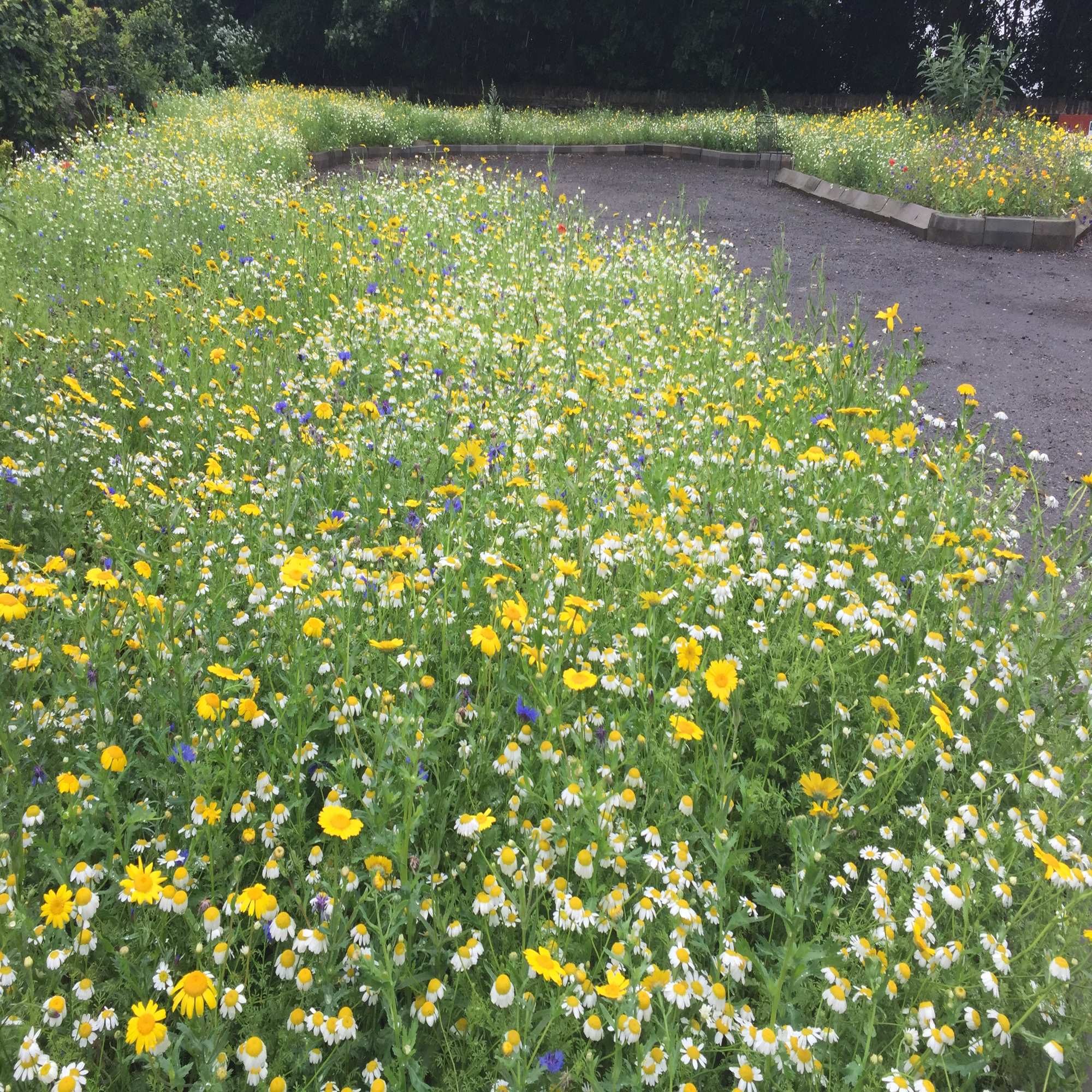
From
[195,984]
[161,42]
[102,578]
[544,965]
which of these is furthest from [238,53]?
[544,965]

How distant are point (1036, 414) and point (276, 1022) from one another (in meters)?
5.74

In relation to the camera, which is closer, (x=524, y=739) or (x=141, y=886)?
(x=141, y=886)

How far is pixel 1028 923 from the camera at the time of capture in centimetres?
199

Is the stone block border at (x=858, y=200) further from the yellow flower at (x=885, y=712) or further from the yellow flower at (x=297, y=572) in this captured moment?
the yellow flower at (x=885, y=712)

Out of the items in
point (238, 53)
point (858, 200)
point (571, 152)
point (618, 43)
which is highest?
point (618, 43)

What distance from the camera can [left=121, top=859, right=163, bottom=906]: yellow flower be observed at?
1653 mm

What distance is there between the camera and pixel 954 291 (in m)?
8.14

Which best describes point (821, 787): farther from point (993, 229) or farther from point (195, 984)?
point (993, 229)

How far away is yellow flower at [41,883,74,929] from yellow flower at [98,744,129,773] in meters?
0.26

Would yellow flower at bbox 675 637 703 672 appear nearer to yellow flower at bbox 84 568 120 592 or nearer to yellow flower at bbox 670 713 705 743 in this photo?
yellow flower at bbox 670 713 705 743

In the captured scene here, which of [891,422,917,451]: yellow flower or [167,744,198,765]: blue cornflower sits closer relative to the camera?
[167,744,198,765]: blue cornflower

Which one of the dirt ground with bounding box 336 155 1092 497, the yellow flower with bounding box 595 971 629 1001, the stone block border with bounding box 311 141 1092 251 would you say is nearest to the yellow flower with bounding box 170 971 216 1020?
the yellow flower with bounding box 595 971 629 1001

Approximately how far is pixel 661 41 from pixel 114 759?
29891 millimetres

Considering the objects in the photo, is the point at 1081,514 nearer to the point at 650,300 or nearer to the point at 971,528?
the point at 971,528
